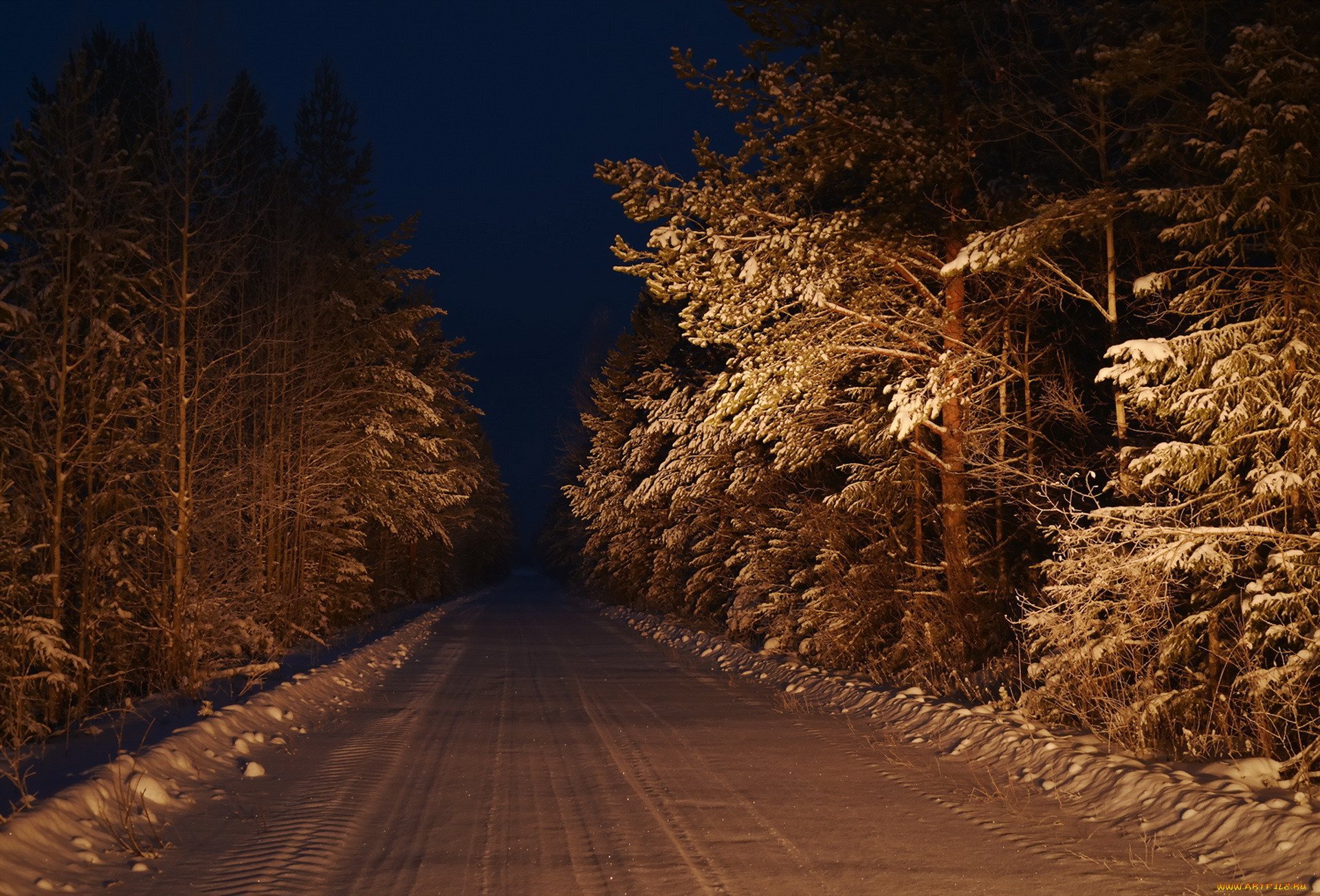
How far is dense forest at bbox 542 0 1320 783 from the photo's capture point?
323 inches

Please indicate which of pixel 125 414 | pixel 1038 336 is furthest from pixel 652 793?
pixel 1038 336

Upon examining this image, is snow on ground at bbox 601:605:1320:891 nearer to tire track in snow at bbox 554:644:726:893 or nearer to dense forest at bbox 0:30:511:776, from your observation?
tire track in snow at bbox 554:644:726:893

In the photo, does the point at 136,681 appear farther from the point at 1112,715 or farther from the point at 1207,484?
the point at 1207,484

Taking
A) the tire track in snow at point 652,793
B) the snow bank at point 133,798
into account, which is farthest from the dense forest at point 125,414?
the tire track in snow at point 652,793

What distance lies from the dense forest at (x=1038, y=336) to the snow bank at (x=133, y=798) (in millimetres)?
6612

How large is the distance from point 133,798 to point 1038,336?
12.9m

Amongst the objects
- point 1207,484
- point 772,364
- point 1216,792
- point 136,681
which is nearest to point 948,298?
point 772,364

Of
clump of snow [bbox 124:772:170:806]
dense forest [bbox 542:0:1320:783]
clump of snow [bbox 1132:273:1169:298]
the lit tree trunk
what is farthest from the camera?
the lit tree trunk

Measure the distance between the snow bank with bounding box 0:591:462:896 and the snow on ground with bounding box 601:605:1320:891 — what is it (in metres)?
6.31

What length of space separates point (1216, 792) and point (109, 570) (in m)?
12.0

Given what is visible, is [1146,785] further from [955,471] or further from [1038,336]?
[1038,336]

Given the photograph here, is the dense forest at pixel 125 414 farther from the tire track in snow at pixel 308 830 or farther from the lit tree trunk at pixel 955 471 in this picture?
the lit tree trunk at pixel 955 471

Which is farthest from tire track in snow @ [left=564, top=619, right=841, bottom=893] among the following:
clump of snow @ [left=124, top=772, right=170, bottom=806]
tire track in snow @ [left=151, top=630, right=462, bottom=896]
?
clump of snow @ [left=124, top=772, right=170, bottom=806]

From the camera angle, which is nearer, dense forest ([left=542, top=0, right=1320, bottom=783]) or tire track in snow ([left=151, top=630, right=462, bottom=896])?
tire track in snow ([left=151, top=630, right=462, bottom=896])
